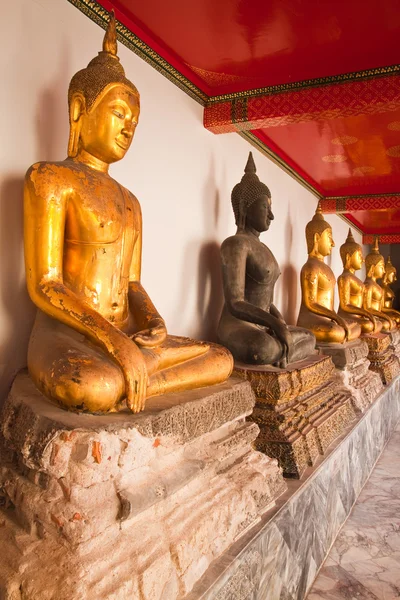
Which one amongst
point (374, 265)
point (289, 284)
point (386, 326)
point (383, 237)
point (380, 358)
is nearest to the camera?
point (380, 358)

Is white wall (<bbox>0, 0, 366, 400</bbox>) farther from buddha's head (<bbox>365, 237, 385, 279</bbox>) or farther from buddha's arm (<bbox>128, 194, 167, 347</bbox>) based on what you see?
buddha's head (<bbox>365, 237, 385, 279</bbox>)

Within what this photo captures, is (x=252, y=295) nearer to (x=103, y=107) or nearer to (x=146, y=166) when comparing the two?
(x=146, y=166)

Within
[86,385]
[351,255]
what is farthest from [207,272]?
[351,255]

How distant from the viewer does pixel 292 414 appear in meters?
2.49

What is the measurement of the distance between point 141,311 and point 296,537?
1144 millimetres

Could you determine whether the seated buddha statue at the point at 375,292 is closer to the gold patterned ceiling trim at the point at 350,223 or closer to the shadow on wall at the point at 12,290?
the gold patterned ceiling trim at the point at 350,223

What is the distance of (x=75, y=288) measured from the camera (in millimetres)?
1888

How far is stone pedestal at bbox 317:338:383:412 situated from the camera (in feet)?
12.0

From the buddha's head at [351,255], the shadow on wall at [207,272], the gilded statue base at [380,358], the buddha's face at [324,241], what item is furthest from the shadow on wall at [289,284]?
the shadow on wall at [207,272]

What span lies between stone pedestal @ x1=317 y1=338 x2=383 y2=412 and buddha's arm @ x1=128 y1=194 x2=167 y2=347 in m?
1.93

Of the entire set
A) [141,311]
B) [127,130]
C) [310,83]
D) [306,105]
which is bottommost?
[141,311]

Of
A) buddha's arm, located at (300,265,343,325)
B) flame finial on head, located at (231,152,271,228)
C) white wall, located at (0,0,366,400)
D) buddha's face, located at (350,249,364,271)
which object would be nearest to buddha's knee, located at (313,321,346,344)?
buddha's arm, located at (300,265,343,325)

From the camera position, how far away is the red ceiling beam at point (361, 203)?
5.52 metres

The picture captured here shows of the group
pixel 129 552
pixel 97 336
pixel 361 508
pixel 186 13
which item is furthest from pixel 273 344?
pixel 186 13
